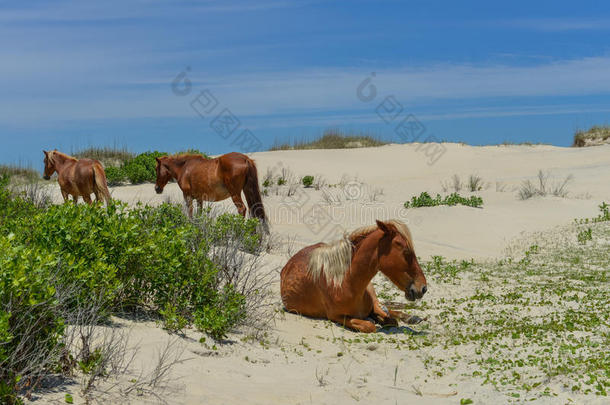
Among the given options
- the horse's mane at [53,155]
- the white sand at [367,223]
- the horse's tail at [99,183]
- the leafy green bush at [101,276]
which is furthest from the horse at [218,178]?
the leafy green bush at [101,276]

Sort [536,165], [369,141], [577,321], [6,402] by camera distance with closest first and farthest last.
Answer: [6,402], [577,321], [536,165], [369,141]

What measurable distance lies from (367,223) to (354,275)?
34.9 ft

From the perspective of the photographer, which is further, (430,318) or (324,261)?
(430,318)

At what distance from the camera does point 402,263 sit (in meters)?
7.29

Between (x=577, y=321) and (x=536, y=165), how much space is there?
2342 cm

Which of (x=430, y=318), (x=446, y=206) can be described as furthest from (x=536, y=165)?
(x=430, y=318)

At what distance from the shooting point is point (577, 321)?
7.87 metres

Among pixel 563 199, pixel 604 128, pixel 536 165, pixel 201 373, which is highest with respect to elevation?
pixel 604 128

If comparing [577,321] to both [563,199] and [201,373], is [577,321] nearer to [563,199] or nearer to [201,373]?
[201,373]

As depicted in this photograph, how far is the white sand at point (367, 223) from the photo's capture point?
18.2 feet

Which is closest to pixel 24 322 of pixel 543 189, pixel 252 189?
pixel 252 189

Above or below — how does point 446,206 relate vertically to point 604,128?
below

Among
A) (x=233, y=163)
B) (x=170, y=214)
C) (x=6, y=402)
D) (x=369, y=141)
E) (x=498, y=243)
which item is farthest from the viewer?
(x=369, y=141)

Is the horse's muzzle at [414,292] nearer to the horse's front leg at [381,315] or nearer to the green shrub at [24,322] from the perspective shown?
the horse's front leg at [381,315]
